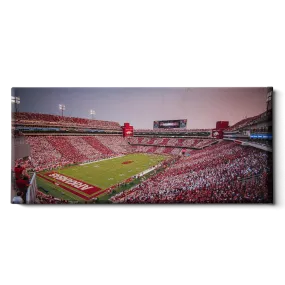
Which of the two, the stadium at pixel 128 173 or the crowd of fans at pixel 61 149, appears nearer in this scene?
the stadium at pixel 128 173

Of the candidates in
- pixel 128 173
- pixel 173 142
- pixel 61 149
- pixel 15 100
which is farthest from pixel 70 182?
pixel 173 142

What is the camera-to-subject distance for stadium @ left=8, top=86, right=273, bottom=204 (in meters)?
4.55

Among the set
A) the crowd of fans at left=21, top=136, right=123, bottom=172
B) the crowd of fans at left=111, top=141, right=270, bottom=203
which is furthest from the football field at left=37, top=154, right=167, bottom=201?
the crowd of fans at left=111, top=141, right=270, bottom=203

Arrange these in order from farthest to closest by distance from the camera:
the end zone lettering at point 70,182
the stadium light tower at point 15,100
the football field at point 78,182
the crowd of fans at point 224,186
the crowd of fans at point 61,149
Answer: the crowd of fans at point 61,149 < the end zone lettering at point 70,182 < the football field at point 78,182 < the crowd of fans at point 224,186 < the stadium light tower at point 15,100

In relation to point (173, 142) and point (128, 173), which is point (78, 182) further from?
point (173, 142)

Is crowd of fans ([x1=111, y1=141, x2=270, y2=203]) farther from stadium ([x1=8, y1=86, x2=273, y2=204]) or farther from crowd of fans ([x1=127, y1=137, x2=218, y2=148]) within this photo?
crowd of fans ([x1=127, y1=137, x2=218, y2=148])

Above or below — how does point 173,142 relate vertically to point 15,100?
below

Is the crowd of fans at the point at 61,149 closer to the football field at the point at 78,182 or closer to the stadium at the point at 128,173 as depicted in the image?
the stadium at the point at 128,173

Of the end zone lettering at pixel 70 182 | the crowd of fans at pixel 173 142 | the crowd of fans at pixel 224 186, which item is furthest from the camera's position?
the crowd of fans at pixel 173 142

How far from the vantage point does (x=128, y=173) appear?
33.6 feet

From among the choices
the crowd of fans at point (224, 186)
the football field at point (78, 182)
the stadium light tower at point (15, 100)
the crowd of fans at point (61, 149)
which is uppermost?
the stadium light tower at point (15, 100)

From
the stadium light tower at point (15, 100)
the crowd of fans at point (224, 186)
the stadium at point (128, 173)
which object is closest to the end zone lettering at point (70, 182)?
the stadium at point (128, 173)

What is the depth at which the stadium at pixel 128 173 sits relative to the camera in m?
4.55
